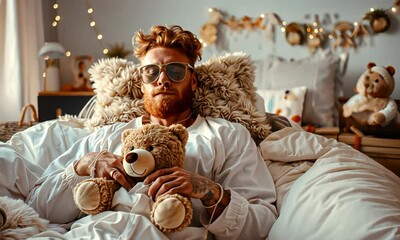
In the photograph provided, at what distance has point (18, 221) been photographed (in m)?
1.33

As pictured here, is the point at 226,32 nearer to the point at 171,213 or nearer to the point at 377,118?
the point at 377,118

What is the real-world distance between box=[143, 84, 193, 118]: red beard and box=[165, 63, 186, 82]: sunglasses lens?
4 centimetres

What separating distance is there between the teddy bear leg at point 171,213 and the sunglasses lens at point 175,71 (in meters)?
0.59

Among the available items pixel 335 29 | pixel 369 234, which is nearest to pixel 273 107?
pixel 335 29

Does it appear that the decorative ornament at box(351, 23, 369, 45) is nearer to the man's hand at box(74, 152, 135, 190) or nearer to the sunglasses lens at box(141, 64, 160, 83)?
the sunglasses lens at box(141, 64, 160, 83)

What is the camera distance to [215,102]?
1.87m

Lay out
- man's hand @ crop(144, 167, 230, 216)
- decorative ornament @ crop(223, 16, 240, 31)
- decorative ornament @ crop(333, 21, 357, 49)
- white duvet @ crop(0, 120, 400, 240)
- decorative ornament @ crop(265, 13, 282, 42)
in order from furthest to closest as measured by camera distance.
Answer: decorative ornament @ crop(223, 16, 240, 31) → decorative ornament @ crop(265, 13, 282, 42) → decorative ornament @ crop(333, 21, 357, 49) → man's hand @ crop(144, 167, 230, 216) → white duvet @ crop(0, 120, 400, 240)

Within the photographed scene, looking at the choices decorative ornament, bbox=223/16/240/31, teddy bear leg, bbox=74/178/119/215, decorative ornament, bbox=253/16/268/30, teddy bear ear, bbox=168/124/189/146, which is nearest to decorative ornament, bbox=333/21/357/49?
decorative ornament, bbox=253/16/268/30

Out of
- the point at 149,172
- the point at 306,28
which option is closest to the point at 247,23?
the point at 306,28

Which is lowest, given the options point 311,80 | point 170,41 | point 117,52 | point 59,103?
point 59,103

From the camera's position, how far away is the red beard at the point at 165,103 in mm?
1750

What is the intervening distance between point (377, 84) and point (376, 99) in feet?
0.29

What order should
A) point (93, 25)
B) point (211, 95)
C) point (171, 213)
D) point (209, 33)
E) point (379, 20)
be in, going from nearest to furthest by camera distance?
point (171, 213) < point (211, 95) < point (379, 20) < point (209, 33) < point (93, 25)

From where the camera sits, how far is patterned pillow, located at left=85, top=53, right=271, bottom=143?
6.08 feet
